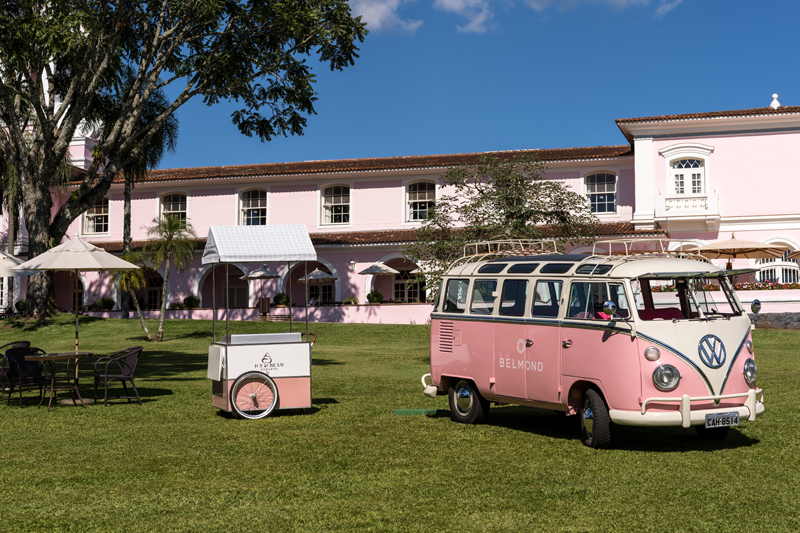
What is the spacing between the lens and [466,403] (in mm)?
10422

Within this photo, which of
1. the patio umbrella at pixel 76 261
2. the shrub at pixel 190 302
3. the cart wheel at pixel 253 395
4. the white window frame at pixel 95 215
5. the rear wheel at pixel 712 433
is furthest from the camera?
the white window frame at pixel 95 215

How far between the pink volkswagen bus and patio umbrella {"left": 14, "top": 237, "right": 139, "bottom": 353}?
574cm

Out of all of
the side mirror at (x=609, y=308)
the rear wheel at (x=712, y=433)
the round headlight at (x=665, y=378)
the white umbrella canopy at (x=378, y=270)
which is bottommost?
the rear wheel at (x=712, y=433)

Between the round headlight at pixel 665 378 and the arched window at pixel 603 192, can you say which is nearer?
the round headlight at pixel 665 378

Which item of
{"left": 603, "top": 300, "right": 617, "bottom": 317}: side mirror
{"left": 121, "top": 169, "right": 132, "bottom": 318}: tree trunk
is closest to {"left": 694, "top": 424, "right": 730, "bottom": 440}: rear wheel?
{"left": 603, "top": 300, "right": 617, "bottom": 317}: side mirror

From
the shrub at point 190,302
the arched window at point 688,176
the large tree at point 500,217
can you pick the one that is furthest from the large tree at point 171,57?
the arched window at point 688,176

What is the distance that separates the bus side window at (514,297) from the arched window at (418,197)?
1127 inches

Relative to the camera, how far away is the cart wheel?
10953 mm

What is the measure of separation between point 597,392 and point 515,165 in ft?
40.4

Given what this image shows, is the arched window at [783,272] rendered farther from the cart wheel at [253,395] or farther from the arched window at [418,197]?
the cart wheel at [253,395]

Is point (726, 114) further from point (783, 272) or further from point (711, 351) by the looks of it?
point (711, 351)

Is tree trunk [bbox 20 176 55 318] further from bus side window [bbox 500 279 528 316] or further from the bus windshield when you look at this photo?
the bus windshield

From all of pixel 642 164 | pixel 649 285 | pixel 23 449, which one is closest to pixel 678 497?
pixel 649 285

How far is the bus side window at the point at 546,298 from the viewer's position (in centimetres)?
919
